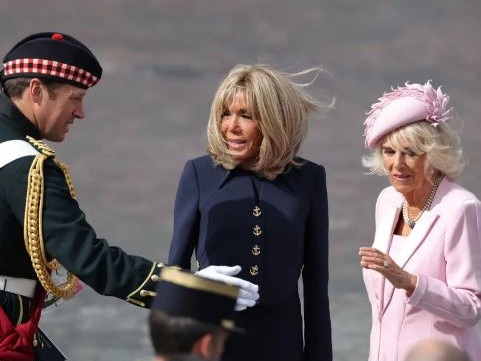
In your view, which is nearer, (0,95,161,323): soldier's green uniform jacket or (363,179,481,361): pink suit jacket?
(0,95,161,323): soldier's green uniform jacket

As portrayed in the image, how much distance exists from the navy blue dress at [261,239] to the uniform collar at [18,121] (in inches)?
22.3

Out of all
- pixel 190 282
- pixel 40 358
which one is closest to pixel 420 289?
pixel 40 358

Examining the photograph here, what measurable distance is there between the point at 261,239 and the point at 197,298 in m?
1.22

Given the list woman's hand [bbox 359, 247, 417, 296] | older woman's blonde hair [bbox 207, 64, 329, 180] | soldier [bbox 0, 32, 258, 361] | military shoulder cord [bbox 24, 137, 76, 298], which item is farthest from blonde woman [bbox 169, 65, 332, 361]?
military shoulder cord [bbox 24, 137, 76, 298]

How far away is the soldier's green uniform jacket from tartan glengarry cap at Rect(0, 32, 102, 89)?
0.19m

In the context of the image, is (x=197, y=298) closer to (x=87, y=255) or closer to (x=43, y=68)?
(x=87, y=255)

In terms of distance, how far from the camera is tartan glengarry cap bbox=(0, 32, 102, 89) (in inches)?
150

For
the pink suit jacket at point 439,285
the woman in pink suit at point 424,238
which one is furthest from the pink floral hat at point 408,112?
the pink suit jacket at point 439,285

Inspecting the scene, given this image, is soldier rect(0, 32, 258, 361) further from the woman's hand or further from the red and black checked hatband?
the woman's hand

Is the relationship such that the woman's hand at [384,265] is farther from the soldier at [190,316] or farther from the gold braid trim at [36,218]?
the soldier at [190,316]

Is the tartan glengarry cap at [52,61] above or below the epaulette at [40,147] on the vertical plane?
above

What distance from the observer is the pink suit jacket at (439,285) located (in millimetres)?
4184

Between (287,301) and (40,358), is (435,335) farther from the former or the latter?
(40,358)

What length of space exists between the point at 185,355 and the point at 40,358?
1.16 meters
